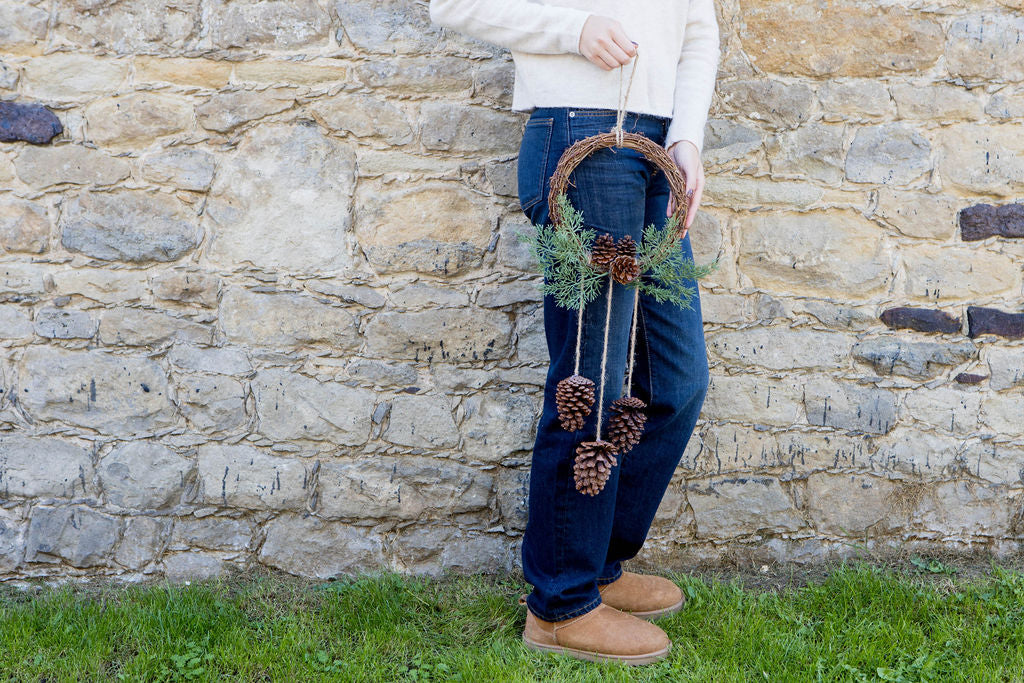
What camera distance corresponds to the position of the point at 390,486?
2436 mm

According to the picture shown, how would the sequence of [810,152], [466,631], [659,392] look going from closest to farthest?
Answer: [659,392], [466,631], [810,152]

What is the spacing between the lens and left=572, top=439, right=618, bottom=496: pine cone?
68.9 inches

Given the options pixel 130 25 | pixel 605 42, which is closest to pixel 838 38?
pixel 605 42

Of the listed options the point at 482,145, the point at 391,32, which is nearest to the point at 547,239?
the point at 482,145

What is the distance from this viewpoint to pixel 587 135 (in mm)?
1771

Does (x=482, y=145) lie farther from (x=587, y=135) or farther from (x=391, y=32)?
(x=587, y=135)

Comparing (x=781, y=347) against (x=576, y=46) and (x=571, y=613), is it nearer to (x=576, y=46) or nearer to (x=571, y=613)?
(x=571, y=613)

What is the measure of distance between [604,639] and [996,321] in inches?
61.9

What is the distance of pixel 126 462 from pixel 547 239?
1.53 m

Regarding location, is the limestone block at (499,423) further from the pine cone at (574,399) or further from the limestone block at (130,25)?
the limestone block at (130,25)

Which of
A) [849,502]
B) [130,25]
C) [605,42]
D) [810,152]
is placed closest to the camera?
[605,42]

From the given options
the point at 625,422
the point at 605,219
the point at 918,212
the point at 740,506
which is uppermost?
the point at 918,212

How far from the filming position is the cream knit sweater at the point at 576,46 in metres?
1.71

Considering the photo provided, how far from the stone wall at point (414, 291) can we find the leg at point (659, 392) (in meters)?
0.41
